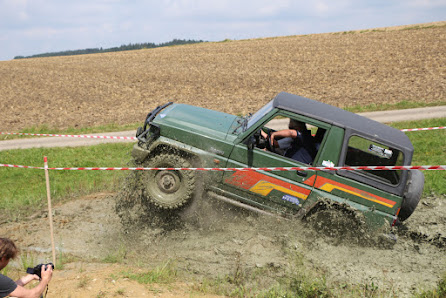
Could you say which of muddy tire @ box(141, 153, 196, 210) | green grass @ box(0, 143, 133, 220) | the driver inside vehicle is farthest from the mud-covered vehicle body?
green grass @ box(0, 143, 133, 220)

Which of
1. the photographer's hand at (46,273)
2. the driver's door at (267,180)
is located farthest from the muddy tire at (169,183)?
the photographer's hand at (46,273)

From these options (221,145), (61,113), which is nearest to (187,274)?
(221,145)

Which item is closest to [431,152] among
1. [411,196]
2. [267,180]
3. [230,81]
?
[411,196]

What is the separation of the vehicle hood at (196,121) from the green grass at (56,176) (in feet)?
4.67

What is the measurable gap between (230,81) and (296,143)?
22.5 meters

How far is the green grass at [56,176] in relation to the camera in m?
8.72

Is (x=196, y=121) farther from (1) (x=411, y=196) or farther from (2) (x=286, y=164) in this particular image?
(1) (x=411, y=196)

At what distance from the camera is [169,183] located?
20.8 ft

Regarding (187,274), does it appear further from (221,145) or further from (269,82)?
(269,82)

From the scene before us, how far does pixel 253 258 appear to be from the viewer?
6215 mm

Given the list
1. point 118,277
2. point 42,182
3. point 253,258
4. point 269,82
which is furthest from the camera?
point 269,82

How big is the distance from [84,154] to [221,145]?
7.50 m

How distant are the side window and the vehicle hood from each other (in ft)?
2.29

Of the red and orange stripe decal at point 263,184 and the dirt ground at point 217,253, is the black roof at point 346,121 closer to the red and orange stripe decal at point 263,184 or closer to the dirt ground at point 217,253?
the red and orange stripe decal at point 263,184
